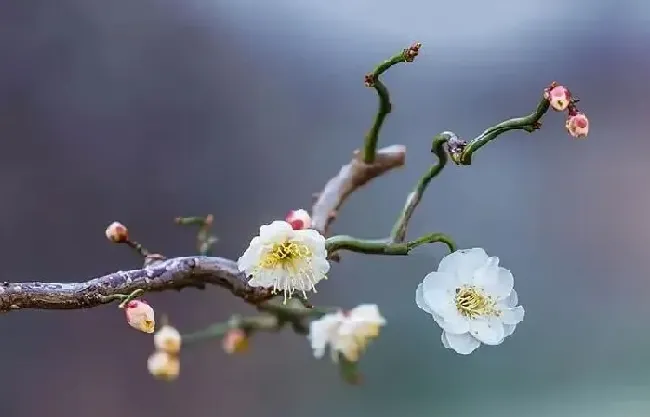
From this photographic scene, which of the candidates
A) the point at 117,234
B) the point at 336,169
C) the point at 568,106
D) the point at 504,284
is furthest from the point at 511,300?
the point at 336,169

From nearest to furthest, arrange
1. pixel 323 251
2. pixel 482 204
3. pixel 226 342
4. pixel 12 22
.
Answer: pixel 323 251, pixel 226 342, pixel 12 22, pixel 482 204

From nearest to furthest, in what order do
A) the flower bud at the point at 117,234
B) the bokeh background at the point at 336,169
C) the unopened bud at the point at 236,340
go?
1. the flower bud at the point at 117,234
2. the unopened bud at the point at 236,340
3. the bokeh background at the point at 336,169

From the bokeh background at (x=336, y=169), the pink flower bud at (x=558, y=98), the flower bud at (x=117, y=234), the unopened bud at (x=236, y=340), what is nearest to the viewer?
the pink flower bud at (x=558, y=98)

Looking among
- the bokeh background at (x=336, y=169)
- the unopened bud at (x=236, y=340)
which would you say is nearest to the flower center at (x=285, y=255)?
the unopened bud at (x=236, y=340)

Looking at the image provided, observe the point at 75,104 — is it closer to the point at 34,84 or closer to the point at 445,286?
the point at 34,84

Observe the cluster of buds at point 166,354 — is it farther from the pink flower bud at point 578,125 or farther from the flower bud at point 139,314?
the pink flower bud at point 578,125

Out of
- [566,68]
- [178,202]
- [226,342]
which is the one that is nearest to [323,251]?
[226,342]
